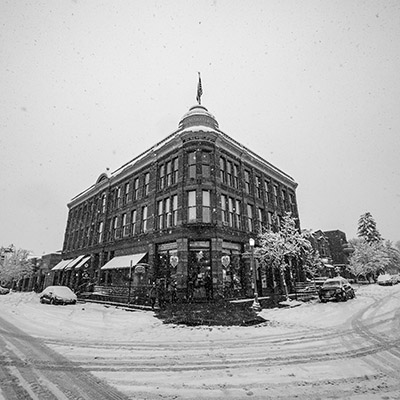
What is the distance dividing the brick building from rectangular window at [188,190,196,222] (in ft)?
0.28

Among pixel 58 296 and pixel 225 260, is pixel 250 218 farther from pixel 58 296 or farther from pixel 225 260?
pixel 58 296

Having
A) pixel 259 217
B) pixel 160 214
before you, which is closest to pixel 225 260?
pixel 160 214

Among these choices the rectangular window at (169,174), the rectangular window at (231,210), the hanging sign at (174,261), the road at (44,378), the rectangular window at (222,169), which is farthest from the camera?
the rectangular window at (169,174)

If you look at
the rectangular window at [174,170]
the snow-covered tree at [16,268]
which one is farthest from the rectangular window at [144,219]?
the snow-covered tree at [16,268]

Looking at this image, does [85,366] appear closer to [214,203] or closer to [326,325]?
[326,325]

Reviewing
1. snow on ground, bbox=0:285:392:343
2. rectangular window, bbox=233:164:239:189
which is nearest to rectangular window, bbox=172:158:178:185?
rectangular window, bbox=233:164:239:189

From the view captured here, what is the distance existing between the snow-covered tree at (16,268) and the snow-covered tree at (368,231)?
71755 millimetres

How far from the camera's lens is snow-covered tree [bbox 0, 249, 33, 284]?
52562 mm

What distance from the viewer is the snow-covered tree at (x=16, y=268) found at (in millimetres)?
52562

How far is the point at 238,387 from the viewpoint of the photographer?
4.56 metres

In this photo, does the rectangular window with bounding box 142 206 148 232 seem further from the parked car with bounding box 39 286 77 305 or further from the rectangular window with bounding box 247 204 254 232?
the rectangular window with bounding box 247 204 254 232

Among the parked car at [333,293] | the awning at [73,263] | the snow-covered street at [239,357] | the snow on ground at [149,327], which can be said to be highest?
the awning at [73,263]

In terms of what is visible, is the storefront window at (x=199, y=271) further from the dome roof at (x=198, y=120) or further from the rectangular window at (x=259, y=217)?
the dome roof at (x=198, y=120)

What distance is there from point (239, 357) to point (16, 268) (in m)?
62.3
